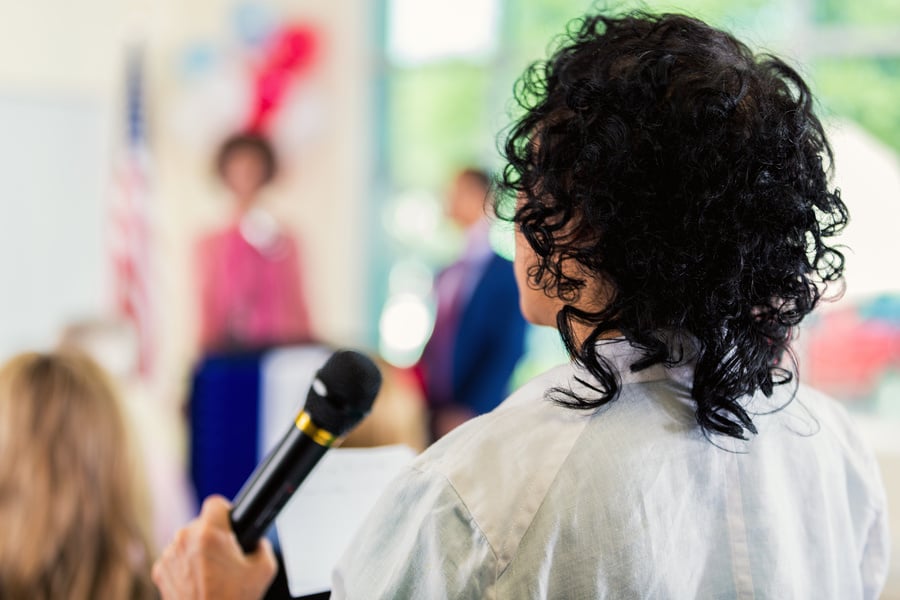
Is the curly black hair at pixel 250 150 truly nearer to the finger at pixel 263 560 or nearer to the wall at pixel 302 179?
the wall at pixel 302 179

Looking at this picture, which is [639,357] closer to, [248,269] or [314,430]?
[314,430]

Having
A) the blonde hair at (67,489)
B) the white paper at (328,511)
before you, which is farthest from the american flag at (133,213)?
the white paper at (328,511)

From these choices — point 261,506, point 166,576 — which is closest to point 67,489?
point 166,576

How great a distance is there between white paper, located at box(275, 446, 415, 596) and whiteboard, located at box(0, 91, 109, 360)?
130 inches

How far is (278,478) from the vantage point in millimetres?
864

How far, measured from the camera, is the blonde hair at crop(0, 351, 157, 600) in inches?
59.6

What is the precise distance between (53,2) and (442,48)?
1.91 m

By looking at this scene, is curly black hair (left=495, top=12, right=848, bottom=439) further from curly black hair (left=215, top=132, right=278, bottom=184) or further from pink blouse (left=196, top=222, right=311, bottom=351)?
curly black hair (left=215, top=132, right=278, bottom=184)

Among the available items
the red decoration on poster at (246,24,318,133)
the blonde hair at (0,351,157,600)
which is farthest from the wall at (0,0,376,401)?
the blonde hair at (0,351,157,600)

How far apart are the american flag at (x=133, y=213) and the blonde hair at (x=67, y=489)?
3132 mm

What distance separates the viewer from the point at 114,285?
4.61 metres

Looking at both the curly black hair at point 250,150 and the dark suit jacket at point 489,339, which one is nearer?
the dark suit jacket at point 489,339

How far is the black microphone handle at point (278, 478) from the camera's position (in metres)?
0.86

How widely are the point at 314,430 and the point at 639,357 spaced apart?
312mm
